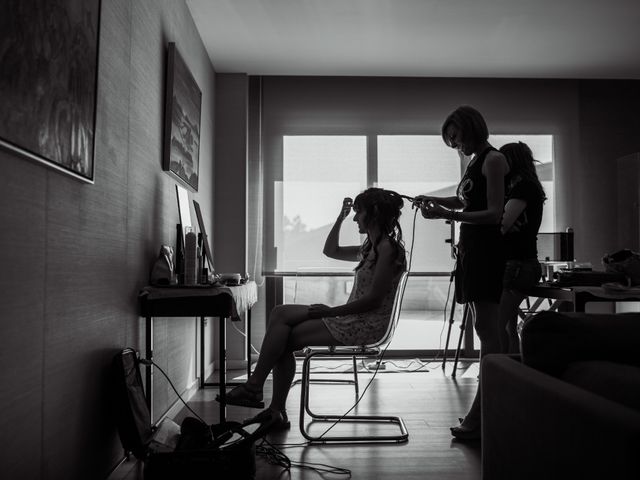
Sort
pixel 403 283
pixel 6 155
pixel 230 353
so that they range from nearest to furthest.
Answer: pixel 6 155 < pixel 403 283 < pixel 230 353

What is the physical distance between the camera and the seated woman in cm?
248

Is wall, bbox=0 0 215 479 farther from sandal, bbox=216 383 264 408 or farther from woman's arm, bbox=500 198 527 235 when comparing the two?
woman's arm, bbox=500 198 527 235

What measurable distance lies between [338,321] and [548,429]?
4.90ft

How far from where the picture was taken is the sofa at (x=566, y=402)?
882 millimetres

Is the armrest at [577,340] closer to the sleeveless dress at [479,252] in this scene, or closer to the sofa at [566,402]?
the sofa at [566,402]

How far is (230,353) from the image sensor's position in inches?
184

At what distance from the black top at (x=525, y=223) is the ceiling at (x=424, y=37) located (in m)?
1.53

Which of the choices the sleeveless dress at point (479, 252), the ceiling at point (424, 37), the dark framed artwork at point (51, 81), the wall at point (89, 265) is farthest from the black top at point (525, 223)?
the dark framed artwork at point (51, 81)

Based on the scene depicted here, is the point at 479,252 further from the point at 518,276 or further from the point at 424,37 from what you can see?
the point at 424,37

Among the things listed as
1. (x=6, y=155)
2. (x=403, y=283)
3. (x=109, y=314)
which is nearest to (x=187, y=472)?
(x=109, y=314)

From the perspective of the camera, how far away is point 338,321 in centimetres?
250

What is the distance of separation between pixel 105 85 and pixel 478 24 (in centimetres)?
276

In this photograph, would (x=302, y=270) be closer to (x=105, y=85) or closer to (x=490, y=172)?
(x=490, y=172)

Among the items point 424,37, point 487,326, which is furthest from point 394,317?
point 424,37
